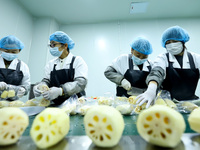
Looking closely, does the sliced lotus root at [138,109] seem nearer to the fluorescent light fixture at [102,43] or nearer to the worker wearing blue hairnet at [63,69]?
the worker wearing blue hairnet at [63,69]

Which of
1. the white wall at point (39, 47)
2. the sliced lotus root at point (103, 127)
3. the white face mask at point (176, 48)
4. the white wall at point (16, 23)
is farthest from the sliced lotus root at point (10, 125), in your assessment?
the white wall at point (39, 47)

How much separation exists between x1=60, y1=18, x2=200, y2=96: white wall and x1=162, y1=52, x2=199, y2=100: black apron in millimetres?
2049

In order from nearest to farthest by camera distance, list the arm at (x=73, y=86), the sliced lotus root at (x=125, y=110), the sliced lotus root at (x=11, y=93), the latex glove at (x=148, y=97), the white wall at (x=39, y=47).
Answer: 1. the sliced lotus root at (x=125, y=110)
2. the latex glove at (x=148, y=97)
3. the arm at (x=73, y=86)
4. the sliced lotus root at (x=11, y=93)
5. the white wall at (x=39, y=47)

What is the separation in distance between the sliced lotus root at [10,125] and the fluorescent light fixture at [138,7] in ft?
12.2

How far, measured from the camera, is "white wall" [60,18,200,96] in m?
3.66

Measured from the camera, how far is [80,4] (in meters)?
3.28

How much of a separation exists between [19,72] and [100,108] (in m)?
2.15

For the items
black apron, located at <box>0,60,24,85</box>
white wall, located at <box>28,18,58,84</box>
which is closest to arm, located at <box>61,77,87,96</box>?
black apron, located at <box>0,60,24,85</box>

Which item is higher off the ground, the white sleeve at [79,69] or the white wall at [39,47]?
the white wall at [39,47]

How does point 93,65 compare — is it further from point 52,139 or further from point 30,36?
point 52,139

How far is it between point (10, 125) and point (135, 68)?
5.65 ft

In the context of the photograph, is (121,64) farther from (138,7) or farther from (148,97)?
(138,7)

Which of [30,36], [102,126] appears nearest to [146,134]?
[102,126]

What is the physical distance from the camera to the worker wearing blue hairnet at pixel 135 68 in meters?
1.78
